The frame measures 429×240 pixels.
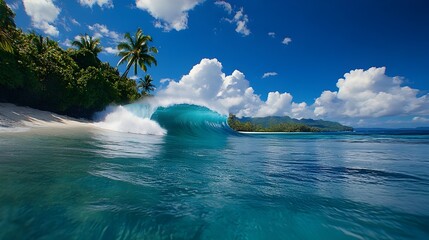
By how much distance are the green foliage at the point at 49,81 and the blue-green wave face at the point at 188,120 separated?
6860 mm

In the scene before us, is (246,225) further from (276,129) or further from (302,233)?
(276,129)

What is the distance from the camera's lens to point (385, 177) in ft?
15.9

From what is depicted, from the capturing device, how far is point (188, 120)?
68.4 feet

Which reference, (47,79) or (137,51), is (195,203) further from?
(137,51)

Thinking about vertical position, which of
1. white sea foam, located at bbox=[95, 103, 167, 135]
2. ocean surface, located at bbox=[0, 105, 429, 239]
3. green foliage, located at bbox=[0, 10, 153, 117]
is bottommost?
ocean surface, located at bbox=[0, 105, 429, 239]

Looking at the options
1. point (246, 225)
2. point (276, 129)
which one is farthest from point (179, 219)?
point (276, 129)

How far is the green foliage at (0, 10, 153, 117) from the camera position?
14.8 metres

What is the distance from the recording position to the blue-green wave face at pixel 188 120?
1811 cm

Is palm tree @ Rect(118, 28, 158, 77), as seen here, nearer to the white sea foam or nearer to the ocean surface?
the white sea foam

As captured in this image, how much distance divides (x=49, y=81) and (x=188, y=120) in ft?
37.6

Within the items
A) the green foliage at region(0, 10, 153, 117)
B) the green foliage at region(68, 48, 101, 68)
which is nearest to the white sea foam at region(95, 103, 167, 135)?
the green foliage at region(0, 10, 153, 117)

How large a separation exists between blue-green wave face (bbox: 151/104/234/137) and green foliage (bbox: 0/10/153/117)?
6.86m

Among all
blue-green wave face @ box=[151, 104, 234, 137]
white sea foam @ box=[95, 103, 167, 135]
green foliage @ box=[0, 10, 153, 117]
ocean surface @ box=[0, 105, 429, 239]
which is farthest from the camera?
blue-green wave face @ box=[151, 104, 234, 137]

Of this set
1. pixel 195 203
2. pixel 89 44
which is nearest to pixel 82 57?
pixel 89 44
